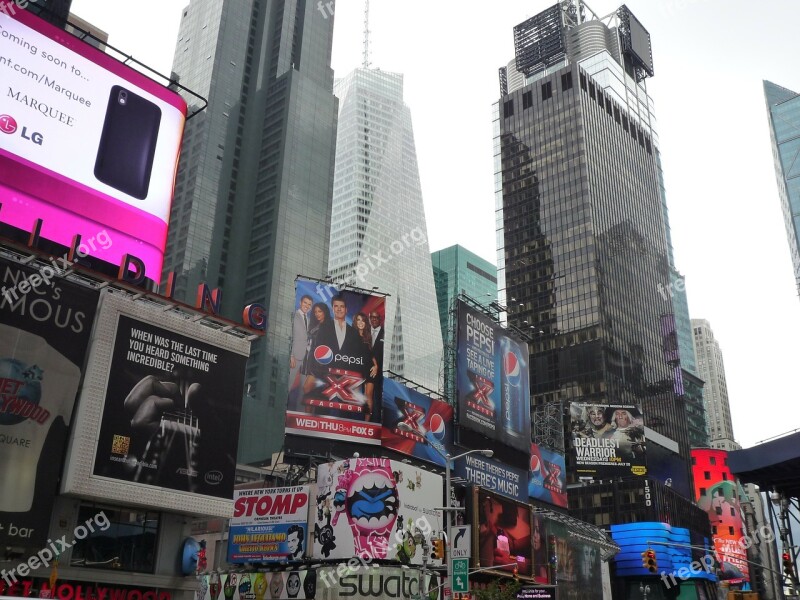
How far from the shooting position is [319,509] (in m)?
50.4

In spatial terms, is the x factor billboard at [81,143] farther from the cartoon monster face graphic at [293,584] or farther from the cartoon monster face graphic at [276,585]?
the cartoon monster face graphic at [276,585]

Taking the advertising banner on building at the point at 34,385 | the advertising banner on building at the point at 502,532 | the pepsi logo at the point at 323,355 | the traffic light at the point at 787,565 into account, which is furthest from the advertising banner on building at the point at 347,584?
the traffic light at the point at 787,565

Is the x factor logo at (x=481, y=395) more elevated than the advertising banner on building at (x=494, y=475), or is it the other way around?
the x factor logo at (x=481, y=395)

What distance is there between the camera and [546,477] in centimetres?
7619

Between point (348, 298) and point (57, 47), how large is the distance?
25904 millimetres

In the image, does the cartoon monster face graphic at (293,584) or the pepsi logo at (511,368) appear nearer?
the cartoon monster face graphic at (293,584)

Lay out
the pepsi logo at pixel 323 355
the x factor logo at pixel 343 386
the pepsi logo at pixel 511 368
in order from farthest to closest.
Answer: the pepsi logo at pixel 511 368 < the pepsi logo at pixel 323 355 < the x factor logo at pixel 343 386

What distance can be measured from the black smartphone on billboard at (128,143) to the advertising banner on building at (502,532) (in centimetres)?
3304

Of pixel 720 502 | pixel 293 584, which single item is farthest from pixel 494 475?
pixel 720 502

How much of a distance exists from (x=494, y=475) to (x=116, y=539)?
1451 inches

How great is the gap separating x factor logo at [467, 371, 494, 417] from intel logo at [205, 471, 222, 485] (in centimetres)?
2850

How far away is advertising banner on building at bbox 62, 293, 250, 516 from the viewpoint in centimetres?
3475

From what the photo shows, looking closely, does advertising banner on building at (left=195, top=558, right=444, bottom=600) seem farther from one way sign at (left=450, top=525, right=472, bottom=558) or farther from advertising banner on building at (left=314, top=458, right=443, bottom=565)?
one way sign at (left=450, top=525, right=472, bottom=558)

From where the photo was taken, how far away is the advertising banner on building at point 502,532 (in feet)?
190
